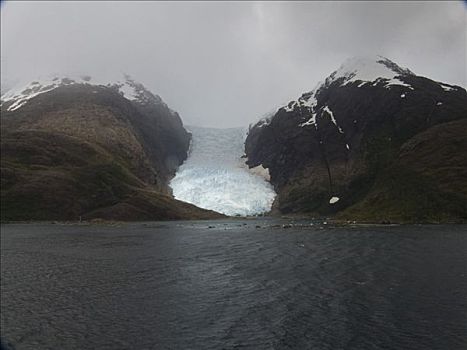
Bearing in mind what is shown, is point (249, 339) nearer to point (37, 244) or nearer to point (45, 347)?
point (45, 347)

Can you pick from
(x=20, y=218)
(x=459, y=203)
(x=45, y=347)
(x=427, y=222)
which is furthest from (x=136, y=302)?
(x=20, y=218)

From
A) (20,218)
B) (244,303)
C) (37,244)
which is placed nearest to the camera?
(244,303)

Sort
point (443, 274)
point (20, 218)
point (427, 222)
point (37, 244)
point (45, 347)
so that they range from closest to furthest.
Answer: point (45, 347), point (443, 274), point (37, 244), point (427, 222), point (20, 218)

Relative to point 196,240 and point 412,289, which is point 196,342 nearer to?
point 412,289

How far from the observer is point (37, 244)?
85.3 m

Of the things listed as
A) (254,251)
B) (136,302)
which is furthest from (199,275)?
(254,251)

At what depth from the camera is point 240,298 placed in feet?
135

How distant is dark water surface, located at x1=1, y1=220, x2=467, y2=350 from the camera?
3002 cm

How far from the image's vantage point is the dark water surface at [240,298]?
30016 millimetres

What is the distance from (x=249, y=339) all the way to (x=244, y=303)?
29.9 feet

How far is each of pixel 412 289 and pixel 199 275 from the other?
73.5ft

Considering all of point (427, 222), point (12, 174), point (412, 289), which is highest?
point (12, 174)

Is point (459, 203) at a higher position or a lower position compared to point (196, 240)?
higher

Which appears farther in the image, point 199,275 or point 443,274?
point 199,275
